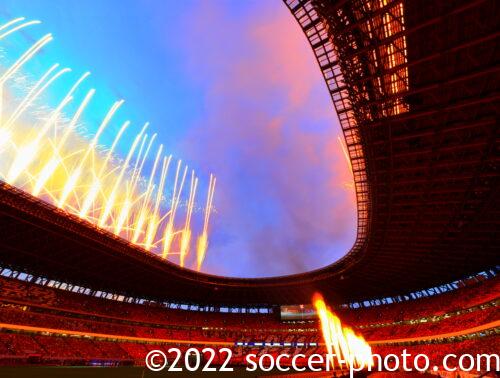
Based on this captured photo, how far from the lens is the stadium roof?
17047 mm

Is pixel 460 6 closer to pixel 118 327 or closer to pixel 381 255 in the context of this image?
pixel 381 255

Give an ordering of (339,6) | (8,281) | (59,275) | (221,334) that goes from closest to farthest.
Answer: (339,6)
(8,281)
(59,275)
(221,334)

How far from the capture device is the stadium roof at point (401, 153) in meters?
17.0

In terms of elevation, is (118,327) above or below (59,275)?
below

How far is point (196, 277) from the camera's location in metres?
62.2

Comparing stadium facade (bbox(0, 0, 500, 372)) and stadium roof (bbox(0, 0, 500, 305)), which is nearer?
stadium roof (bbox(0, 0, 500, 305))

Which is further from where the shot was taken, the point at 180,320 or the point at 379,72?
the point at 180,320

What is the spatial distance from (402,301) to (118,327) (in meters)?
57.3

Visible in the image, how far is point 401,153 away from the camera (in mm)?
25016

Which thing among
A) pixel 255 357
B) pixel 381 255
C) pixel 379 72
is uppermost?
pixel 381 255

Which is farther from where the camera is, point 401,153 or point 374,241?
point 374,241

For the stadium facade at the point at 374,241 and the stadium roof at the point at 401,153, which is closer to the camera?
the stadium roof at the point at 401,153

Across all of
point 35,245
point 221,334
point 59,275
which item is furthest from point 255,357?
point 35,245

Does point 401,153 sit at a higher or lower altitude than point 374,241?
lower
